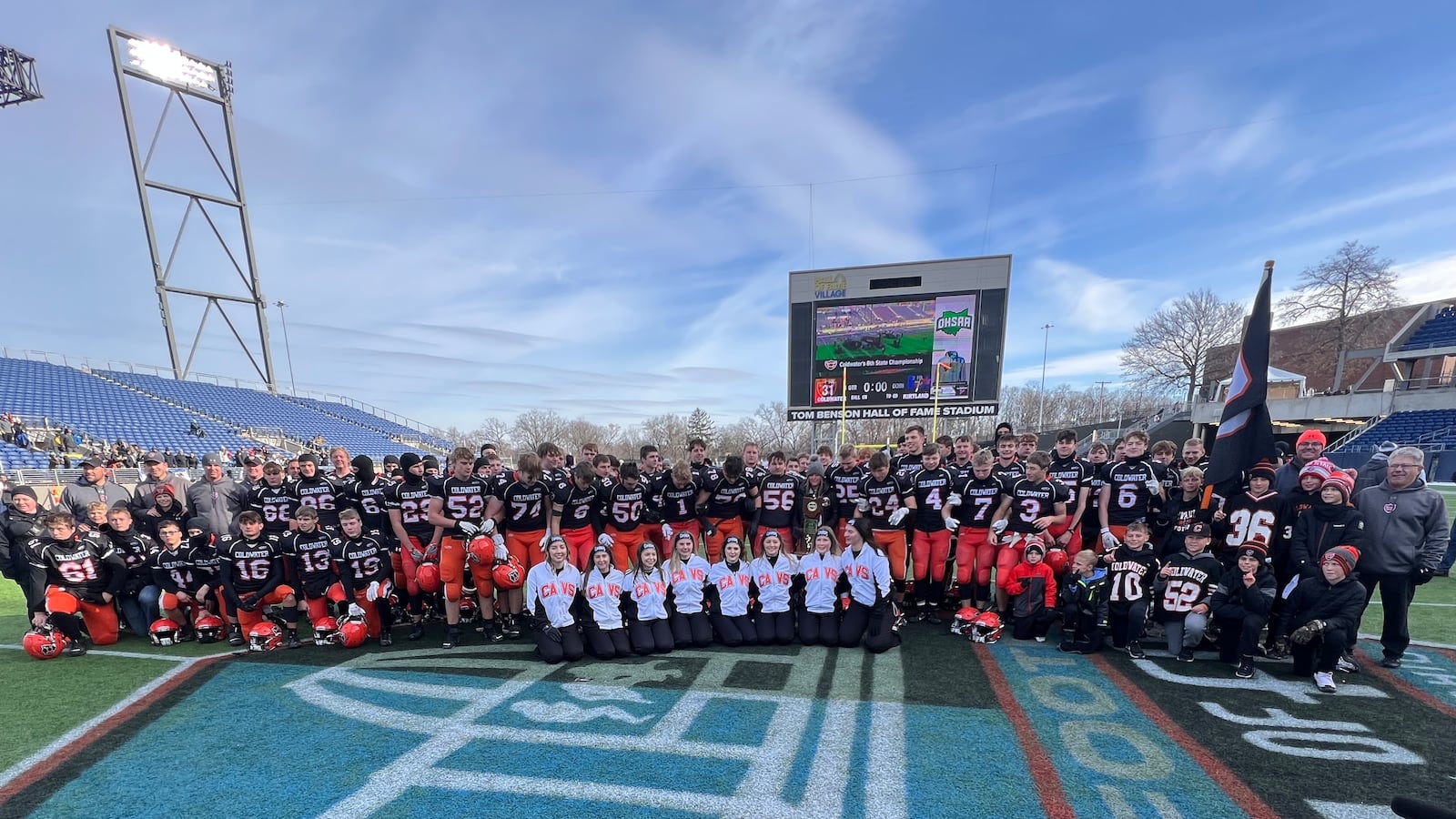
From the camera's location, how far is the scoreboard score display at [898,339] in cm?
1919

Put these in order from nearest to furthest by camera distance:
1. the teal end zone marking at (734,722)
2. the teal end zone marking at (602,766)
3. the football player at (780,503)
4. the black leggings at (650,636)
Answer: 1. the teal end zone marking at (602,766)
2. the teal end zone marking at (734,722)
3. the black leggings at (650,636)
4. the football player at (780,503)

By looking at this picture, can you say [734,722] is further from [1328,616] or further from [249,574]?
[249,574]

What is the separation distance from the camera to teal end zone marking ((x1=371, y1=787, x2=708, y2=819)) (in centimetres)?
305

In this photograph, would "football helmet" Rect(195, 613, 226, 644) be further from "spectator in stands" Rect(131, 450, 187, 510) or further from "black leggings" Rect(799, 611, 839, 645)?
"black leggings" Rect(799, 611, 839, 645)

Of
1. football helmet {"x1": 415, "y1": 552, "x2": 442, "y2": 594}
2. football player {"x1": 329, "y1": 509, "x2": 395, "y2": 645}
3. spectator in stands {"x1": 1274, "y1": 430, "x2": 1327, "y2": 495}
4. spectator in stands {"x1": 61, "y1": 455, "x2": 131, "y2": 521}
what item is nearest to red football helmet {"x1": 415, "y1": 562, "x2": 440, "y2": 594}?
football helmet {"x1": 415, "y1": 552, "x2": 442, "y2": 594}

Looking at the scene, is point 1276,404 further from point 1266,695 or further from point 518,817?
point 518,817

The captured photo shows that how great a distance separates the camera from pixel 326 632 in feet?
18.3

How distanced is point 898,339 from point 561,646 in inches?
675

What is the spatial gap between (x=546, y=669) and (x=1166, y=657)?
539 centimetres

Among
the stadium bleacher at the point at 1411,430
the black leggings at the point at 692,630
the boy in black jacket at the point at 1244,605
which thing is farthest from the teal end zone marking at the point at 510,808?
the stadium bleacher at the point at 1411,430

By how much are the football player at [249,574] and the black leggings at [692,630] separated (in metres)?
3.68

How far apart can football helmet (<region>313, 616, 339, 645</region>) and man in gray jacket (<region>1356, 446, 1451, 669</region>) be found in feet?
29.5

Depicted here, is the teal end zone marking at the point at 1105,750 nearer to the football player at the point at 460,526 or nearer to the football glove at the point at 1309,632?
the football glove at the point at 1309,632

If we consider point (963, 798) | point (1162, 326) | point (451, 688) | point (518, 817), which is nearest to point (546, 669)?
point (451, 688)
